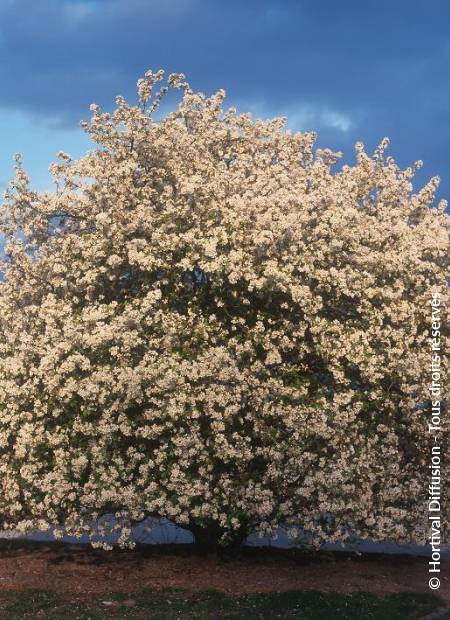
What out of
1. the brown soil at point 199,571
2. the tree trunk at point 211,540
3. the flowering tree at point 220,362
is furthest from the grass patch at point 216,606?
the tree trunk at point 211,540

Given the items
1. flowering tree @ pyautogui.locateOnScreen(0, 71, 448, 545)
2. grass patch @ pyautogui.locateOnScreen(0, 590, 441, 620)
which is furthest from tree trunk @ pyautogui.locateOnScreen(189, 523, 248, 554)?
grass patch @ pyautogui.locateOnScreen(0, 590, 441, 620)

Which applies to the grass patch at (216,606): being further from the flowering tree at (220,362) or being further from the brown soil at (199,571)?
the flowering tree at (220,362)

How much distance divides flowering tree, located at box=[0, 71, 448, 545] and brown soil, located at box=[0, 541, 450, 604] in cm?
125

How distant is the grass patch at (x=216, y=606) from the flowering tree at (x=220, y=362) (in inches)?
63.7

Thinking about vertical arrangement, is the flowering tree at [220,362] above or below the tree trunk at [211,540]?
above

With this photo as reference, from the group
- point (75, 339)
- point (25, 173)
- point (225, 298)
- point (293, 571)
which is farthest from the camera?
point (25, 173)

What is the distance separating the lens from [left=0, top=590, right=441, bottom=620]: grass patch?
17.1 metres

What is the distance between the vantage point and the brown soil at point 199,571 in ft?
65.2

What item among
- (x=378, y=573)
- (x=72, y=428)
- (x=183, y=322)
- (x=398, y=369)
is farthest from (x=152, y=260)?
(x=378, y=573)

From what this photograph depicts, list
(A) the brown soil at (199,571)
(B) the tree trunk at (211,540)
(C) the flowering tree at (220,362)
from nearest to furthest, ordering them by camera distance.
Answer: (C) the flowering tree at (220,362)
(A) the brown soil at (199,571)
(B) the tree trunk at (211,540)

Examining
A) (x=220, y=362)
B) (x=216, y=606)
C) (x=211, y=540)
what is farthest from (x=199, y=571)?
(x=220, y=362)

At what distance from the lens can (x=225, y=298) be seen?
65.7 ft

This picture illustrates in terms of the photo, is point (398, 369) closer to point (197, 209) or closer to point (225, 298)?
point (225, 298)

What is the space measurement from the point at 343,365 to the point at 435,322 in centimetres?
292
